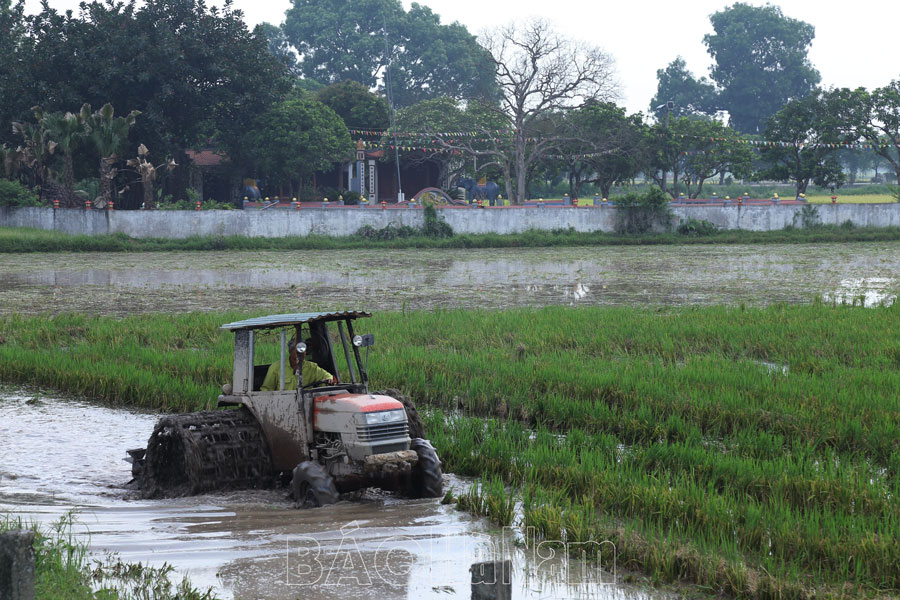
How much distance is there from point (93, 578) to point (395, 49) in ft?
262

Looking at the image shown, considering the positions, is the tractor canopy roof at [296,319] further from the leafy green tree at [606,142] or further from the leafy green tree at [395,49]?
the leafy green tree at [395,49]

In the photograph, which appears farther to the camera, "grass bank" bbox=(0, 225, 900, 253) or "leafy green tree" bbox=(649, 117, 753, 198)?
"leafy green tree" bbox=(649, 117, 753, 198)

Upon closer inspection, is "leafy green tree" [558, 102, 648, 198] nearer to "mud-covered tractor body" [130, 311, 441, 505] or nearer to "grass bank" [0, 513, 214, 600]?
"mud-covered tractor body" [130, 311, 441, 505]

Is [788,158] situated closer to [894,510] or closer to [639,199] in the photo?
[639,199]

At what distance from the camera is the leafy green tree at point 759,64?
8625 centimetres

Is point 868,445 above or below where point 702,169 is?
below

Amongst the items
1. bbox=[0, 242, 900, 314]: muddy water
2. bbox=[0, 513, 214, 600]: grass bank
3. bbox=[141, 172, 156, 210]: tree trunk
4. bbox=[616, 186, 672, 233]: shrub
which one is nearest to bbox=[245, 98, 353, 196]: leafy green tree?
bbox=[141, 172, 156, 210]: tree trunk

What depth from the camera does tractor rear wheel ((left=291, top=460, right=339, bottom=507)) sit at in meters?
7.05

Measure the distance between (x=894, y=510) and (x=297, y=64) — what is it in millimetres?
83017

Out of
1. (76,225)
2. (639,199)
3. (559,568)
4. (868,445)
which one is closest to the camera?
(559,568)

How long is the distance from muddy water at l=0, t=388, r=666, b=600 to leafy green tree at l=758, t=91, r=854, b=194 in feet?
148

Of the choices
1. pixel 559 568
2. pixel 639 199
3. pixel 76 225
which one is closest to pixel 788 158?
pixel 639 199

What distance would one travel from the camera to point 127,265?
98.1 ft

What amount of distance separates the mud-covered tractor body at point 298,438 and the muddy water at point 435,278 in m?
9.92
